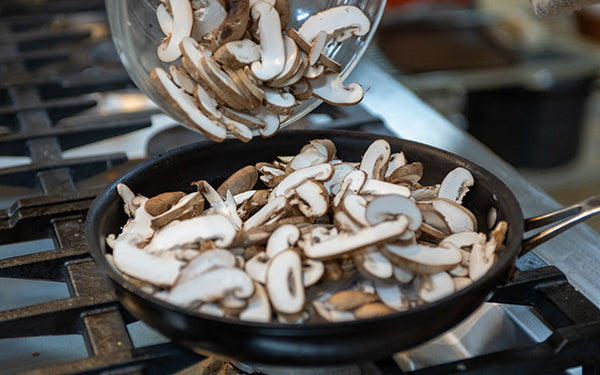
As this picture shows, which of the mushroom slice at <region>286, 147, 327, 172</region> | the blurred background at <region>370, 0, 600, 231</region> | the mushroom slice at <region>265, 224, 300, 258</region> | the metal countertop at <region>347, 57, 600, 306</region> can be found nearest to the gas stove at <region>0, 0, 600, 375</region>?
the metal countertop at <region>347, 57, 600, 306</region>

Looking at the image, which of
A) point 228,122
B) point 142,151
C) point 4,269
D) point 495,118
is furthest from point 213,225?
point 495,118

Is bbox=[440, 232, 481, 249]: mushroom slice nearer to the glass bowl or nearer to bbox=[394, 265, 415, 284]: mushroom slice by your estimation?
bbox=[394, 265, 415, 284]: mushroom slice

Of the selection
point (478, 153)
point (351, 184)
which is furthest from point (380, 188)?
point (478, 153)

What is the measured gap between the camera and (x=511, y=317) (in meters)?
0.65

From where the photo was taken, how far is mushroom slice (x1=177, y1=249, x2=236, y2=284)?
0.52m

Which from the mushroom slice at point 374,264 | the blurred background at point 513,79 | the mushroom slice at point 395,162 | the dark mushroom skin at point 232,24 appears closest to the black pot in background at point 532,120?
the blurred background at point 513,79

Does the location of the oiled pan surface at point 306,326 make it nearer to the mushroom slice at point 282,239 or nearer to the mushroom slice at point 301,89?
the mushroom slice at point 282,239

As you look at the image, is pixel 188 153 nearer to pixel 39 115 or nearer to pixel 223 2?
pixel 223 2

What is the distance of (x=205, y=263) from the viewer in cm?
53

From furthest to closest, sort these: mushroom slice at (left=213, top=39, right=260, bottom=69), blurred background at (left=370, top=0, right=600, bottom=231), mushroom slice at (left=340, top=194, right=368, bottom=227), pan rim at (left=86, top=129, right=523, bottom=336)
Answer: blurred background at (left=370, top=0, right=600, bottom=231)
mushroom slice at (left=213, top=39, right=260, bottom=69)
mushroom slice at (left=340, top=194, right=368, bottom=227)
pan rim at (left=86, top=129, right=523, bottom=336)

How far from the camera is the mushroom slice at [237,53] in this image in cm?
65

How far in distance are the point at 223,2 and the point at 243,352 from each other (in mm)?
367

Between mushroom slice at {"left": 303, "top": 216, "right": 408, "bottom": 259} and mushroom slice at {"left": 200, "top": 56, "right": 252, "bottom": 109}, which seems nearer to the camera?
mushroom slice at {"left": 303, "top": 216, "right": 408, "bottom": 259}

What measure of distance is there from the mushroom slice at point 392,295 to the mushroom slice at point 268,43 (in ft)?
0.79
